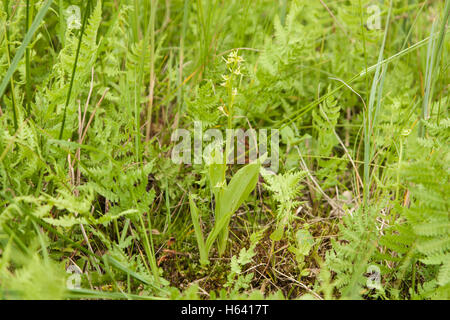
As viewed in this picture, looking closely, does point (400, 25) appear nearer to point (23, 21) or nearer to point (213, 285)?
point (213, 285)

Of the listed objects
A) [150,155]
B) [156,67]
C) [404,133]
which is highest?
[156,67]

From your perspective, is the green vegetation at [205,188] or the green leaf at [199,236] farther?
the green leaf at [199,236]

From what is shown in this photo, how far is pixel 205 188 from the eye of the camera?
156 centimetres

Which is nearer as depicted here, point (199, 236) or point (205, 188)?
point (199, 236)

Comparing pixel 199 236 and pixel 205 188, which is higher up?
pixel 205 188

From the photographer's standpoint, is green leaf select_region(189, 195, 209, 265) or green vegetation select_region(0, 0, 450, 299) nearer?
green vegetation select_region(0, 0, 450, 299)

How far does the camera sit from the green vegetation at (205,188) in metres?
1.19

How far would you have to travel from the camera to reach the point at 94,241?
1402 mm

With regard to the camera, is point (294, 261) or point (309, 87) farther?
point (309, 87)

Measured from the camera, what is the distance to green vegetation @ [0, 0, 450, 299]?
1.19 metres

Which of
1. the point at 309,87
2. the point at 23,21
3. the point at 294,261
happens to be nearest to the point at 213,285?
the point at 294,261

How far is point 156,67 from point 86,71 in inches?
24.7

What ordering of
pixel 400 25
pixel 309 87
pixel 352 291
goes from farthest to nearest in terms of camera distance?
pixel 400 25 → pixel 309 87 → pixel 352 291

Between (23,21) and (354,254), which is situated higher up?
(23,21)
